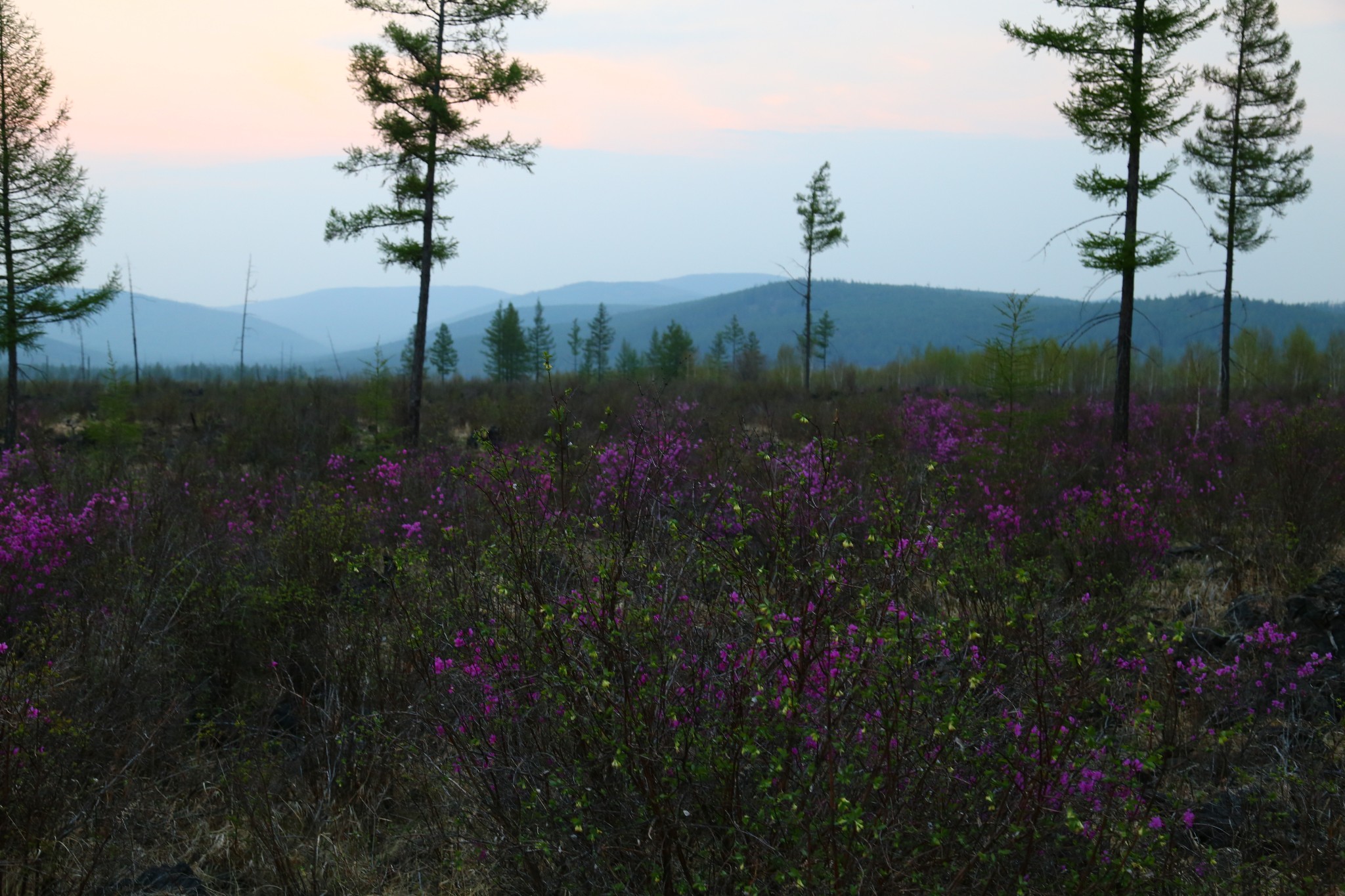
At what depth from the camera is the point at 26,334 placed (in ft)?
59.6

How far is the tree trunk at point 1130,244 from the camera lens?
41.5ft

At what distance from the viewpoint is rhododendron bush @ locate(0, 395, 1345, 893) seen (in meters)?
2.30

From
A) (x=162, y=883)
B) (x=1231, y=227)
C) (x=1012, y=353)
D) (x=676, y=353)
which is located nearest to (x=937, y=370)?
(x=676, y=353)

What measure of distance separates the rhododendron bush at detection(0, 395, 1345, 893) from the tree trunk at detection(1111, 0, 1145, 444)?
6443 mm

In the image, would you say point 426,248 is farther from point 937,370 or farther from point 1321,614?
point 937,370

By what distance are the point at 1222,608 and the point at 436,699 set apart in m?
6.36

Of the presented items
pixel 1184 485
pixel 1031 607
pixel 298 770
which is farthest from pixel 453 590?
pixel 1184 485

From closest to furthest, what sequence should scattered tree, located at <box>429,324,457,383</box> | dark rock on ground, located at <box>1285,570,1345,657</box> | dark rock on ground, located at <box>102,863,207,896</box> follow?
1. dark rock on ground, located at <box>102,863,207,896</box>
2. dark rock on ground, located at <box>1285,570,1345,657</box>
3. scattered tree, located at <box>429,324,457,383</box>

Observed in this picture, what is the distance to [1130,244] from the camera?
41.6ft

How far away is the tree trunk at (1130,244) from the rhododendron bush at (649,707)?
6.44 metres

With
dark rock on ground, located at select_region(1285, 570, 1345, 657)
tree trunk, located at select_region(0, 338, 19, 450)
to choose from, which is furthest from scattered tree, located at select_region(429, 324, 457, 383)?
dark rock on ground, located at select_region(1285, 570, 1345, 657)

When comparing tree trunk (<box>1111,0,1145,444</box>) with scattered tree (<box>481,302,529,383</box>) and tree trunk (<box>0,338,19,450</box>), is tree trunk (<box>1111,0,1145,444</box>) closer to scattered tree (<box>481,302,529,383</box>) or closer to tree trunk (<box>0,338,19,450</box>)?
tree trunk (<box>0,338,19,450</box>)

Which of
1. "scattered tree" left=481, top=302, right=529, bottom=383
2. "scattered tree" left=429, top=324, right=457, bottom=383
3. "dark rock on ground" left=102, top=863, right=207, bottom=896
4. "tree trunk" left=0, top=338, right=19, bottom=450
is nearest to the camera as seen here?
"dark rock on ground" left=102, top=863, right=207, bottom=896

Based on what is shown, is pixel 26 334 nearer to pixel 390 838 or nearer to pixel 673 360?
pixel 390 838
